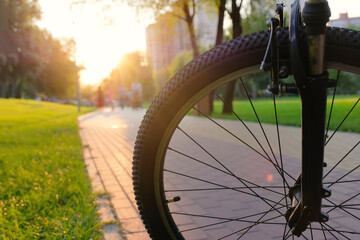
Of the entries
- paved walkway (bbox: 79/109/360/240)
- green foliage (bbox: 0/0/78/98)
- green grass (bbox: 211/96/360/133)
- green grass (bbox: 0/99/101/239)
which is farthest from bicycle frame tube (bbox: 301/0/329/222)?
green foliage (bbox: 0/0/78/98)

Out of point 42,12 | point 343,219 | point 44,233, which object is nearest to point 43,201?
point 44,233

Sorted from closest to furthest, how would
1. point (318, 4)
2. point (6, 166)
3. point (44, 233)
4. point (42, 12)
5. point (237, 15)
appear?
point (318, 4)
point (44, 233)
point (6, 166)
point (237, 15)
point (42, 12)

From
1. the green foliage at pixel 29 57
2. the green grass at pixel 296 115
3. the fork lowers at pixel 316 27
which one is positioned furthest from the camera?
the green foliage at pixel 29 57

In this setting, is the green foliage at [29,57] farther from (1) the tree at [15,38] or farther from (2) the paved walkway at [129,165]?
(2) the paved walkway at [129,165]

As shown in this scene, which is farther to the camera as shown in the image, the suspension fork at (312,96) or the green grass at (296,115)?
the green grass at (296,115)

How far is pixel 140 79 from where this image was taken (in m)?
78.6

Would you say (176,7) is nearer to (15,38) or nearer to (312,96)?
(312,96)

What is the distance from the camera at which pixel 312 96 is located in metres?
1.42

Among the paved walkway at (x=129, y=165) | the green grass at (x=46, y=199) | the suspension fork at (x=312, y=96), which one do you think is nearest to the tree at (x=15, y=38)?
the paved walkway at (x=129, y=165)

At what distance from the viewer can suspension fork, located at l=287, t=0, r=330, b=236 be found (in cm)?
137

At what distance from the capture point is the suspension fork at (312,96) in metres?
1.37

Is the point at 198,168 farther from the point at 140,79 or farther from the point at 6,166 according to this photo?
the point at 140,79

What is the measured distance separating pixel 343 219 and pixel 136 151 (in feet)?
6.17

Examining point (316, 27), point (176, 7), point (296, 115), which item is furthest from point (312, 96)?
point (176, 7)
